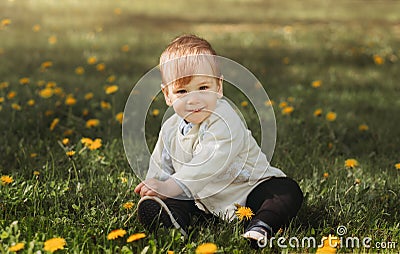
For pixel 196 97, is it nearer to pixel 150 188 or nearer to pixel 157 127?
pixel 150 188

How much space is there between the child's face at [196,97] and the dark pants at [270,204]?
1.19 ft

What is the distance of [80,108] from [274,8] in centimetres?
877

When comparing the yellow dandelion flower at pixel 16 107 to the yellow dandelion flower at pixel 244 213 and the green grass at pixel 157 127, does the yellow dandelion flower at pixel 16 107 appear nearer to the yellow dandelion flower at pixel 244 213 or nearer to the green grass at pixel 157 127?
the green grass at pixel 157 127

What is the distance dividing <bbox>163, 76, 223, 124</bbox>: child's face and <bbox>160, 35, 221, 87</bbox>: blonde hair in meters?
0.02

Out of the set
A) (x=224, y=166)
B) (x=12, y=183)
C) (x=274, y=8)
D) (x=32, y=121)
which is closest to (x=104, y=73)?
(x=32, y=121)

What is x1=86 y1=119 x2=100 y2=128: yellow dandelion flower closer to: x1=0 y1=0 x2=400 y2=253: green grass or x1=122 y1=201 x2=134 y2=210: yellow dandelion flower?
x1=0 y1=0 x2=400 y2=253: green grass

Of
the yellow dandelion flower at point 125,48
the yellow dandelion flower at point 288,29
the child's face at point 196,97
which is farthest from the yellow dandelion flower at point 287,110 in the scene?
the yellow dandelion flower at point 288,29

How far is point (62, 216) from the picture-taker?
8.16ft

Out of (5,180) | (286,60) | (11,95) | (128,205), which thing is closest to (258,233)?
(128,205)

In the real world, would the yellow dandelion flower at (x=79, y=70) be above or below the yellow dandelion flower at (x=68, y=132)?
above

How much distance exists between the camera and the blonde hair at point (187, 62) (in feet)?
7.68

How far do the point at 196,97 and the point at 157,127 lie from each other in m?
1.43

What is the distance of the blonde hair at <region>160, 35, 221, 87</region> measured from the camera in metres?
2.34

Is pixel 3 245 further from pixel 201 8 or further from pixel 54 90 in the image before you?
pixel 201 8
